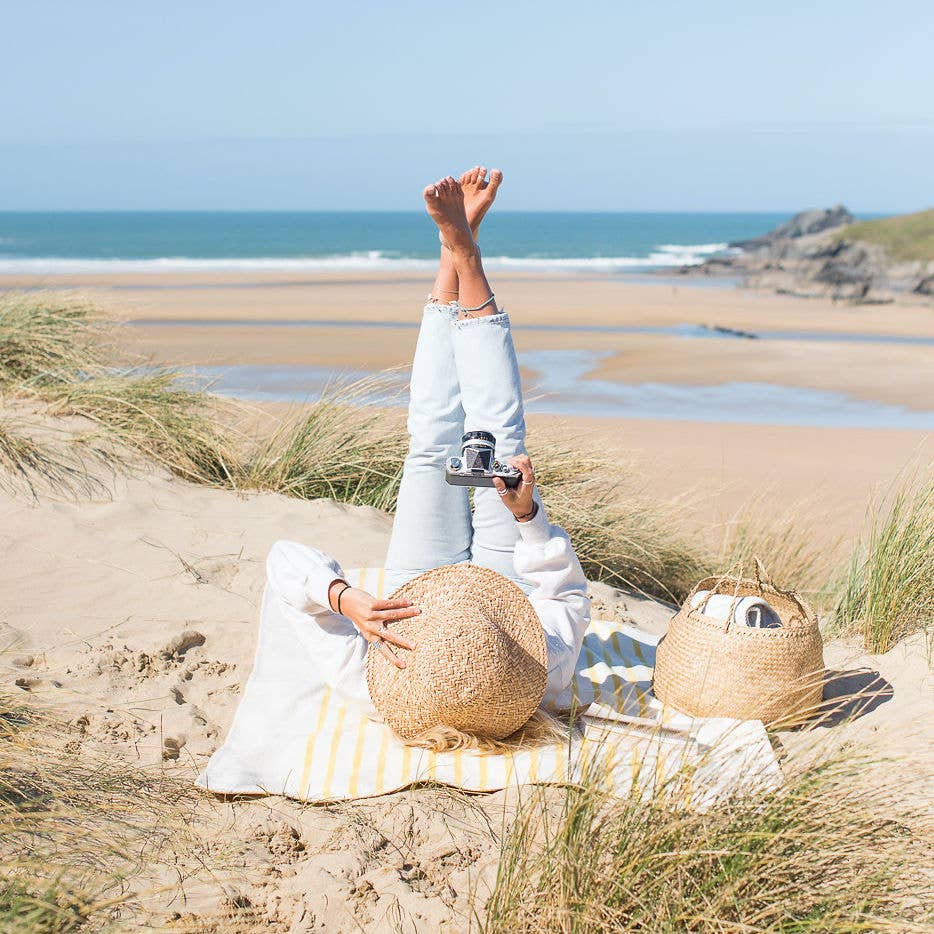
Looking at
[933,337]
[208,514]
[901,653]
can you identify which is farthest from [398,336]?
[901,653]

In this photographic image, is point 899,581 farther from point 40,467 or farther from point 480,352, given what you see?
point 40,467

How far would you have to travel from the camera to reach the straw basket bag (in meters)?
3.61

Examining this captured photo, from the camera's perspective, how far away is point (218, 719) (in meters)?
3.79

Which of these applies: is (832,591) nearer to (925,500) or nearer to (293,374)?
(925,500)

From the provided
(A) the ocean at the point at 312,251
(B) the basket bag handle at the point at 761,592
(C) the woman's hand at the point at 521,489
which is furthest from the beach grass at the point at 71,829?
(A) the ocean at the point at 312,251

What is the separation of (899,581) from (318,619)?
2507 mm

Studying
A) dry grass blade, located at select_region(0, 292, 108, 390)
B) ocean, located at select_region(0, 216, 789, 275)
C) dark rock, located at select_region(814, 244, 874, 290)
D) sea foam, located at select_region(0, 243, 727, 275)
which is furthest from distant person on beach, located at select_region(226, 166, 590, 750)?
ocean, located at select_region(0, 216, 789, 275)

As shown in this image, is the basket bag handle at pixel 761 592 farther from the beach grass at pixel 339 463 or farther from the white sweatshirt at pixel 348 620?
the beach grass at pixel 339 463

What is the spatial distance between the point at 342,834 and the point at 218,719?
0.97 m

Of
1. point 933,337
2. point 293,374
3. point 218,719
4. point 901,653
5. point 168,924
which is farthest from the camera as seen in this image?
point 933,337

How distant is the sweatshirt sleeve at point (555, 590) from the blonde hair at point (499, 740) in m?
0.12

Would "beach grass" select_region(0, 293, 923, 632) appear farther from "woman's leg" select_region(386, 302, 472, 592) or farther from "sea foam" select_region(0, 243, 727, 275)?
"sea foam" select_region(0, 243, 727, 275)

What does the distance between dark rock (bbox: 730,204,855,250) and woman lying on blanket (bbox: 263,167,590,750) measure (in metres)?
49.6

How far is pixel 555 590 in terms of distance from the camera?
11.9ft
